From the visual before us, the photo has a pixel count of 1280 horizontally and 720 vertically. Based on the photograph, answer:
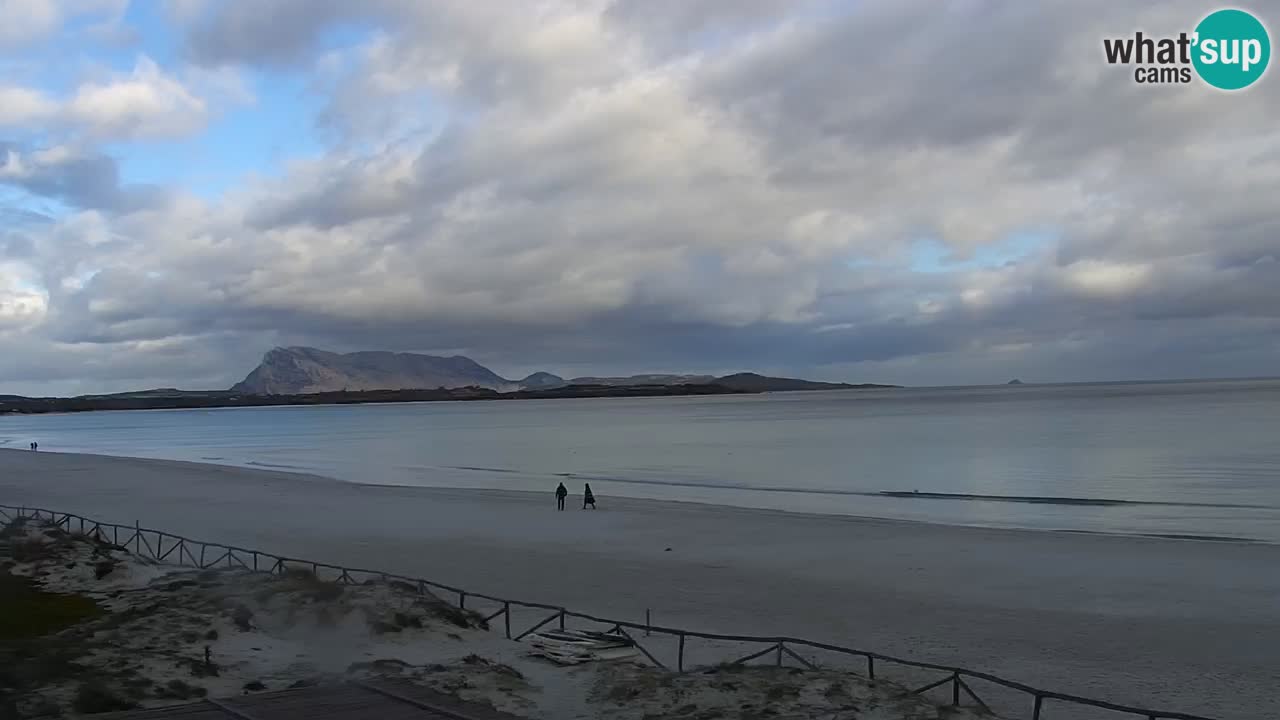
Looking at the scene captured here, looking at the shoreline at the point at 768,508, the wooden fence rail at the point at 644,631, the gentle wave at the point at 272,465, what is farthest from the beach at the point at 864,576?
the gentle wave at the point at 272,465

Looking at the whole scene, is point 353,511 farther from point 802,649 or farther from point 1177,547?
point 1177,547

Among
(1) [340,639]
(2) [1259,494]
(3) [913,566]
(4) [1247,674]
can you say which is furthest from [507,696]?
(2) [1259,494]

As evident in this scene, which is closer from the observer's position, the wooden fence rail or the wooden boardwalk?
the wooden boardwalk

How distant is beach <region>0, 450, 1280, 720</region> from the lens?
17031mm

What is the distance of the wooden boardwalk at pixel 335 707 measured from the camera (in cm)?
1126

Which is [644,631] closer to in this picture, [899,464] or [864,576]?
[864,576]

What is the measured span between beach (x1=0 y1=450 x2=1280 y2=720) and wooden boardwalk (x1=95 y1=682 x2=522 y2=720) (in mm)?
8451

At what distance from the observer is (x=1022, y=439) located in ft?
275

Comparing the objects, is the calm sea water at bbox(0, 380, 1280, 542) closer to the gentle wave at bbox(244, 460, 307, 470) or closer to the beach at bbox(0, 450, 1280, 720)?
the gentle wave at bbox(244, 460, 307, 470)

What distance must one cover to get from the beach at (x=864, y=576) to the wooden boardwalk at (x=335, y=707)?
8.45m

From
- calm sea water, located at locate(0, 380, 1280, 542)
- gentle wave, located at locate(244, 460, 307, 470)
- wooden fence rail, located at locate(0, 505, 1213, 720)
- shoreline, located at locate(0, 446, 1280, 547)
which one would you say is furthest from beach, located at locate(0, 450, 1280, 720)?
gentle wave, located at locate(244, 460, 307, 470)

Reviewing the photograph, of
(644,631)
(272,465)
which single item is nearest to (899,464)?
(272,465)

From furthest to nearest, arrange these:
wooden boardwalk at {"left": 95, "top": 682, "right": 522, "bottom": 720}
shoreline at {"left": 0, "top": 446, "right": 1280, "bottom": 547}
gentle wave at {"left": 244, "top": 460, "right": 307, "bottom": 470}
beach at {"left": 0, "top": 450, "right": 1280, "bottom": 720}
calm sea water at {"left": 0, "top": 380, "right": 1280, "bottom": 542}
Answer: gentle wave at {"left": 244, "top": 460, "right": 307, "bottom": 470}, calm sea water at {"left": 0, "top": 380, "right": 1280, "bottom": 542}, shoreline at {"left": 0, "top": 446, "right": 1280, "bottom": 547}, beach at {"left": 0, "top": 450, "right": 1280, "bottom": 720}, wooden boardwalk at {"left": 95, "top": 682, "right": 522, "bottom": 720}

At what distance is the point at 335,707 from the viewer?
11680 mm
